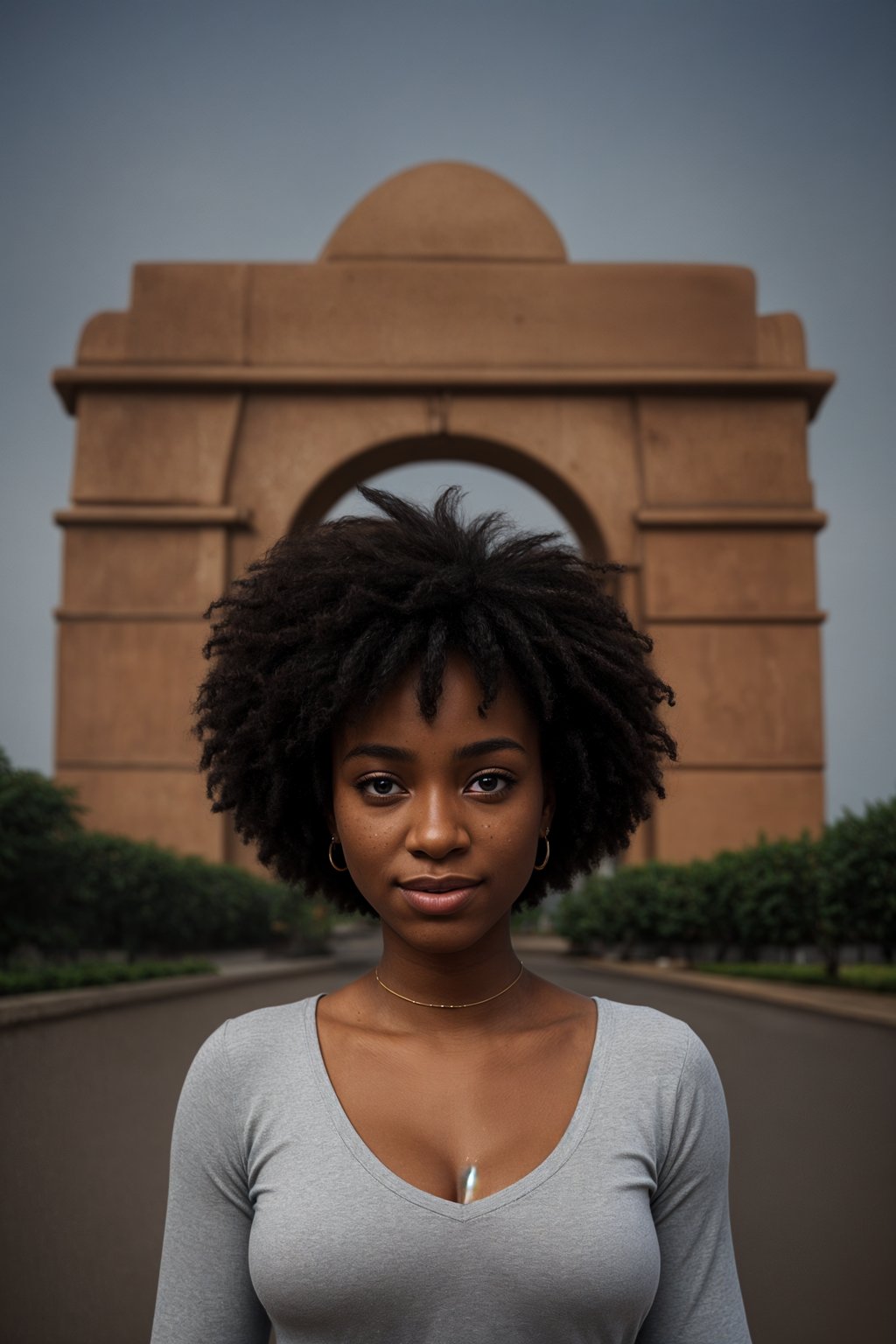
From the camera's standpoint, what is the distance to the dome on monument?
24.5m

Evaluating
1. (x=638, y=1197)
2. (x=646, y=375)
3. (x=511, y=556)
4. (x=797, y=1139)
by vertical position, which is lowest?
(x=797, y=1139)

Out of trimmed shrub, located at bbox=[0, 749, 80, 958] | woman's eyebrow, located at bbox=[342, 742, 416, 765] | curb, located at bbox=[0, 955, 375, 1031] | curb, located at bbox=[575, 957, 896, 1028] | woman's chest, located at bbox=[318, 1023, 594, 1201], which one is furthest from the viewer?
trimmed shrub, located at bbox=[0, 749, 80, 958]

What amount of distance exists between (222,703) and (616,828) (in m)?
0.70

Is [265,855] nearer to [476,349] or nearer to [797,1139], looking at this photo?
[797,1139]

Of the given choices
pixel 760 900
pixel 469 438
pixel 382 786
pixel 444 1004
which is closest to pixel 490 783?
pixel 382 786

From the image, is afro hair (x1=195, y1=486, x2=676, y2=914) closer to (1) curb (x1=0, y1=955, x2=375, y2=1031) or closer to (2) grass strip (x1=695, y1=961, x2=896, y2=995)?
(1) curb (x1=0, y1=955, x2=375, y2=1031)

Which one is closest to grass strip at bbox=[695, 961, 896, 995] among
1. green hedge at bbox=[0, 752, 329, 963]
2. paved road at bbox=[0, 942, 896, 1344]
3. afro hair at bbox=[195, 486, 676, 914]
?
paved road at bbox=[0, 942, 896, 1344]

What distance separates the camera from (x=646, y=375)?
23.6 metres

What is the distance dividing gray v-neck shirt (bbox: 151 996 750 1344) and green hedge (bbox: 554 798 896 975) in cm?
1225

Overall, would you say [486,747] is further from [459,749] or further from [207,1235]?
[207,1235]

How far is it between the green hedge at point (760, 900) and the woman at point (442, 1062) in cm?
1222

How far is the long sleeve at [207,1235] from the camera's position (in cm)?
196

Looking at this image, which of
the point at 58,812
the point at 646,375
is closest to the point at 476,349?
the point at 646,375

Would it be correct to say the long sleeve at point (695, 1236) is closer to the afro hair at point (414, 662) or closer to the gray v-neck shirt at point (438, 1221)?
the gray v-neck shirt at point (438, 1221)
